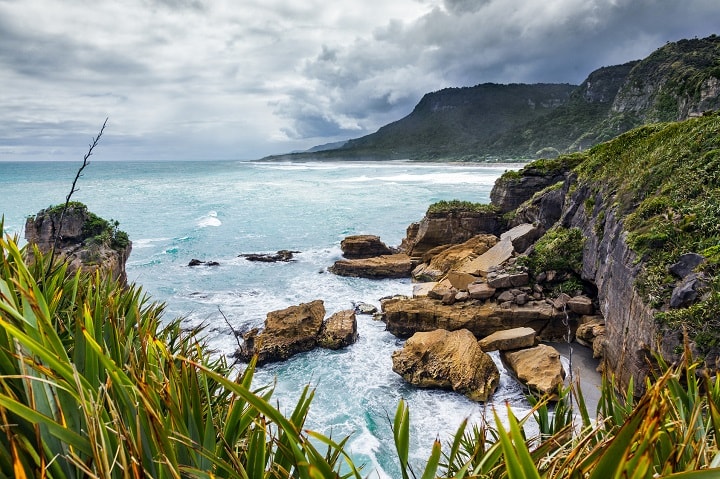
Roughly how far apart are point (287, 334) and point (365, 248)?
9738 millimetres

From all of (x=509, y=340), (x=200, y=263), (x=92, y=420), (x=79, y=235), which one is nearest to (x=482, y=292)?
(x=509, y=340)

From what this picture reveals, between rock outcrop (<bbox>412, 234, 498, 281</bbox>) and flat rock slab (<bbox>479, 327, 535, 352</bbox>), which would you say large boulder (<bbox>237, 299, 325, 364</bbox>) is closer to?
flat rock slab (<bbox>479, 327, 535, 352</bbox>)

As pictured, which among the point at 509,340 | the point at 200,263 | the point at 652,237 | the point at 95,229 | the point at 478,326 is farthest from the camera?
the point at 200,263

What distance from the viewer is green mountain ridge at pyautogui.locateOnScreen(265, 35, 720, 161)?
5662cm

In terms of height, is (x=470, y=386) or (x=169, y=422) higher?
(x=169, y=422)

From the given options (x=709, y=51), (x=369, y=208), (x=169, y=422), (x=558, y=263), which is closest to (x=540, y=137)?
(x=709, y=51)

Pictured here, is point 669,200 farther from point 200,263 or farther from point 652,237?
point 200,263

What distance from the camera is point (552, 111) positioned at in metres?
113

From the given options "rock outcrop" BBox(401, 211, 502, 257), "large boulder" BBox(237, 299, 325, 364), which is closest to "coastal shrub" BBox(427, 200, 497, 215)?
"rock outcrop" BBox(401, 211, 502, 257)

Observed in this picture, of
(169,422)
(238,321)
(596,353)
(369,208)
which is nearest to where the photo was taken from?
(169,422)

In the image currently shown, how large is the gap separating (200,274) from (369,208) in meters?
20.5

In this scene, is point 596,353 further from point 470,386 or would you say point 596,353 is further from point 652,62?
point 652,62

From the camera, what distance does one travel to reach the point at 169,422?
175 centimetres

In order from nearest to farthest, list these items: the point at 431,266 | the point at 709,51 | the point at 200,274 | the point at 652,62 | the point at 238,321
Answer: the point at 238,321, the point at 431,266, the point at 200,274, the point at 709,51, the point at 652,62
